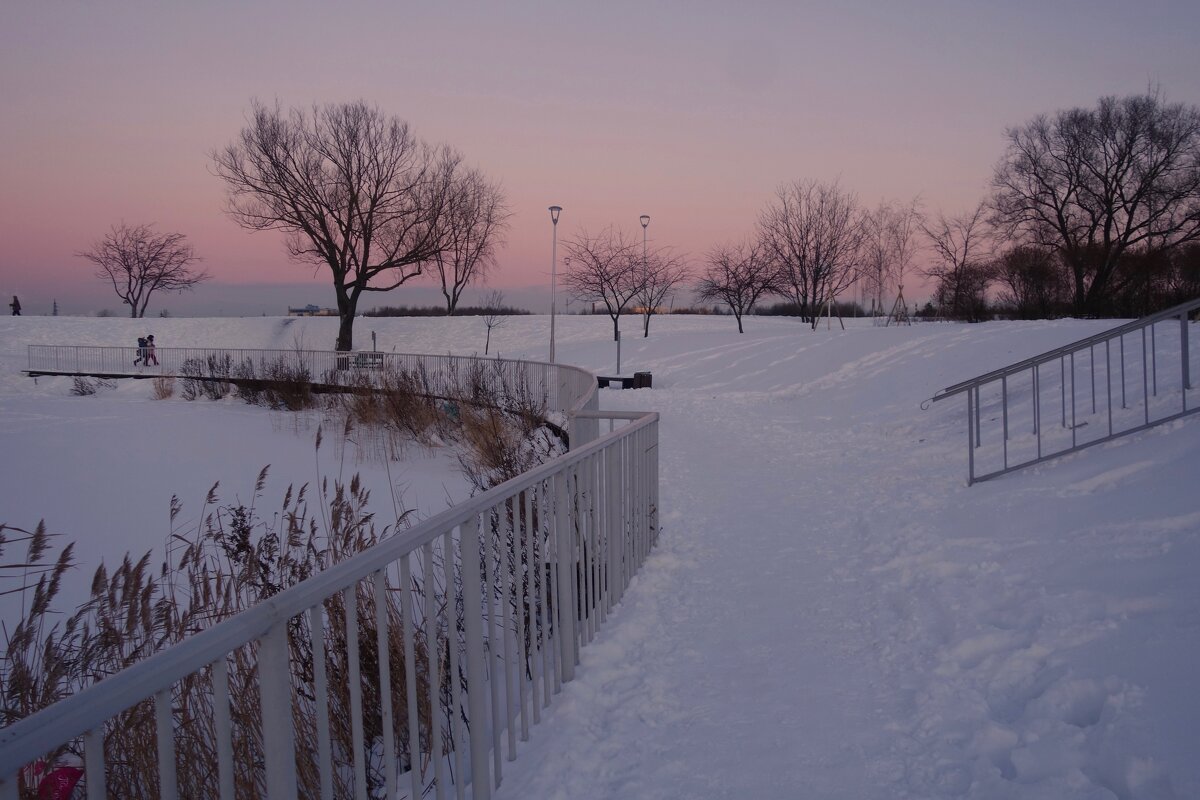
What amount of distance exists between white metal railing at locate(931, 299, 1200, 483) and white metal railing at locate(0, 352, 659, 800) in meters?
4.35

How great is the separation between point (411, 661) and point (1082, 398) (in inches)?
417

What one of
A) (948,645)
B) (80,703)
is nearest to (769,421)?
(948,645)

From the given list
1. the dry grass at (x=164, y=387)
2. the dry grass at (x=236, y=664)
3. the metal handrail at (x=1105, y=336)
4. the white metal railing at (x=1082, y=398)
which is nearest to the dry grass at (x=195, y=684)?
the dry grass at (x=236, y=664)

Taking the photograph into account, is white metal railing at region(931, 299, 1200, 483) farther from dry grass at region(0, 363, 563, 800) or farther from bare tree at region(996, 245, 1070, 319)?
bare tree at region(996, 245, 1070, 319)

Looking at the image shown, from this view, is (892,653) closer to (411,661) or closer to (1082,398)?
(411,661)

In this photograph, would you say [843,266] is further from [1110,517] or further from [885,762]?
[885,762]

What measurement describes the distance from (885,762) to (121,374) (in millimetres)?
37896

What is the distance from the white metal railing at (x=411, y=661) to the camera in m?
1.44

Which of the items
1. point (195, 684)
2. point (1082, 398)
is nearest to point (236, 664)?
point (195, 684)

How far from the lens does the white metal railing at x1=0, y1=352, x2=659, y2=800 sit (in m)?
1.44

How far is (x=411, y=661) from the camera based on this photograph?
2.51 m

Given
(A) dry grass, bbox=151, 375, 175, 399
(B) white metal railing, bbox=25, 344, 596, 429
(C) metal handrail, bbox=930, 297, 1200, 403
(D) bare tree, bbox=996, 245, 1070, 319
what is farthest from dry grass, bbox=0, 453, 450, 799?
(D) bare tree, bbox=996, 245, 1070, 319

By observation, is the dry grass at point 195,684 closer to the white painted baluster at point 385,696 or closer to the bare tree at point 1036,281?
the white painted baluster at point 385,696

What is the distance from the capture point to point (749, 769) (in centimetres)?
320
